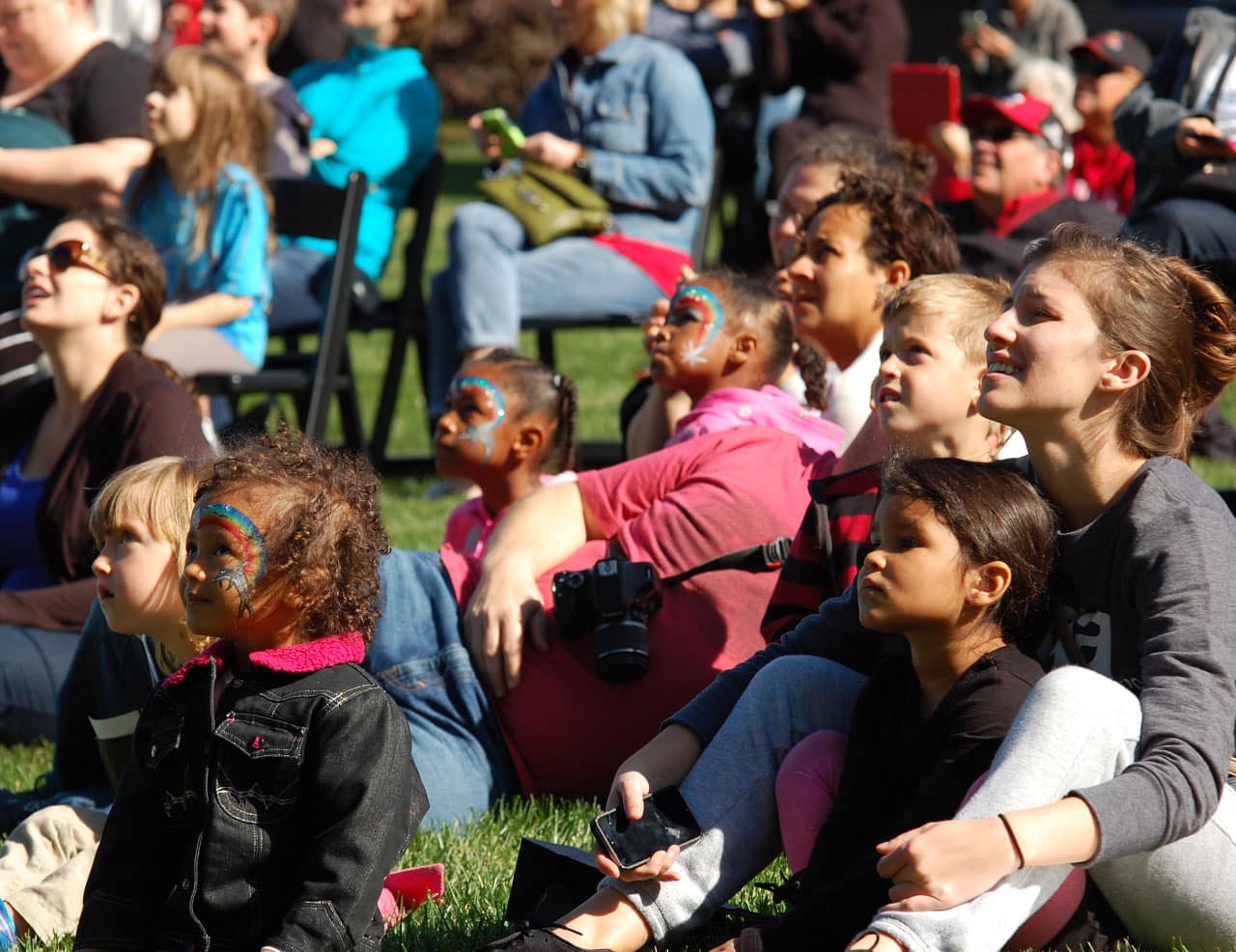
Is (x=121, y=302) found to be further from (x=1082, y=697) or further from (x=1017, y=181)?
(x=1017, y=181)

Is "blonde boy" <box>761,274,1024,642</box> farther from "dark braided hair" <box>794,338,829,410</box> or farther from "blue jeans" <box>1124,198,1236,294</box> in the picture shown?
"blue jeans" <box>1124,198,1236,294</box>

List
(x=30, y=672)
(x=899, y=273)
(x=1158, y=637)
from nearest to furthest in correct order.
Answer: (x=1158, y=637) → (x=899, y=273) → (x=30, y=672)

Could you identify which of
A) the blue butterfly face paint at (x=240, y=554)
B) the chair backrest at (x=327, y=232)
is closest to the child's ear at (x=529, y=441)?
the blue butterfly face paint at (x=240, y=554)

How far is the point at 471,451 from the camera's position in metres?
4.77

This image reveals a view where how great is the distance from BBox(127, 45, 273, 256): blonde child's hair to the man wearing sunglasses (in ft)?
8.92

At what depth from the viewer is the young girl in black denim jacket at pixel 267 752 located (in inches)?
106

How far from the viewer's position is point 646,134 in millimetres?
7457

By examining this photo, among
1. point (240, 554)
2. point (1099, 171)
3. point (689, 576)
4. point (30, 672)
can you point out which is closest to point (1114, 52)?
point (1099, 171)

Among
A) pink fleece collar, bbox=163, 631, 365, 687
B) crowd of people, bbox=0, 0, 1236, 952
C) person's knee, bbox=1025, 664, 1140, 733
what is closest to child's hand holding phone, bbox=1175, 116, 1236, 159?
crowd of people, bbox=0, 0, 1236, 952

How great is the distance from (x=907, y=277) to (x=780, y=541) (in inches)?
36.2

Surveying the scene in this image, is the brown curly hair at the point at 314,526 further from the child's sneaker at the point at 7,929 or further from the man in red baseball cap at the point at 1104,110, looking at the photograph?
the man in red baseball cap at the point at 1104,110

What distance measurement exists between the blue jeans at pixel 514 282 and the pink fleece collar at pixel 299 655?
4267 mm

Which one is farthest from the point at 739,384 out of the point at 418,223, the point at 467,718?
the point at 418,223

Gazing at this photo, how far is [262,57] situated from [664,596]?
16.5 ft
